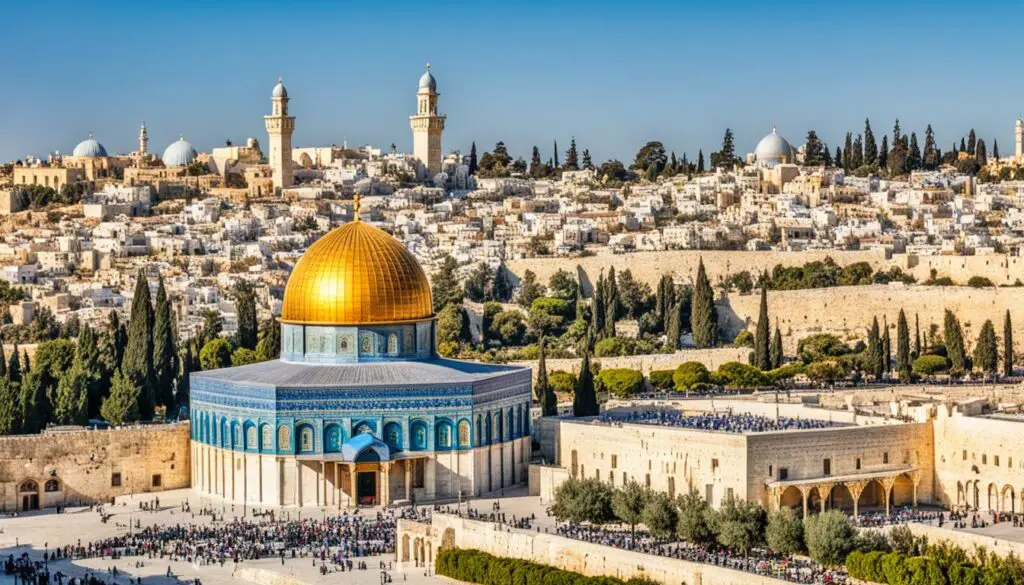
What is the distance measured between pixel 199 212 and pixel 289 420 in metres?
36.1

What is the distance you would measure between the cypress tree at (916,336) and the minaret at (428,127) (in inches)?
1171

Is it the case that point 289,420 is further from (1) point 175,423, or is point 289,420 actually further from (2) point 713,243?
(2) point 713,243

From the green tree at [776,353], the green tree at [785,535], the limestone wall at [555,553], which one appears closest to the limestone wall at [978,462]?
the green tree at [785,535]

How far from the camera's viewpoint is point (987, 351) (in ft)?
143

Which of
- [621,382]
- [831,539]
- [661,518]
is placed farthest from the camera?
[621,382]

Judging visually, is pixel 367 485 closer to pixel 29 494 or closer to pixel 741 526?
pixel 29 494

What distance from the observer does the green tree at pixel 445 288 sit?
53.1 m

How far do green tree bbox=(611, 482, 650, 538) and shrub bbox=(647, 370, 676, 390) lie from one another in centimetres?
1204

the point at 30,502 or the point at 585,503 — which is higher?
the point at 585,503

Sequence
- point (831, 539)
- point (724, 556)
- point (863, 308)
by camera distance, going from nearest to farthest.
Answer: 1. point (831, 539)
2. point (724, 556)
3. point (863, 308)

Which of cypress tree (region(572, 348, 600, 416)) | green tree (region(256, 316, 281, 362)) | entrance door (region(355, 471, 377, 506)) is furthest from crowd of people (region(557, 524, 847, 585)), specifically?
green tree (region(256, 316, 281, 362))

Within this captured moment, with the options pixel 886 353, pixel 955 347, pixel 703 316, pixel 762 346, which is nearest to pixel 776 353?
pixel 762 346

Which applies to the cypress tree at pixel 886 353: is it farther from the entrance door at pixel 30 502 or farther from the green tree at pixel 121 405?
the entrance door at pixel 30 502

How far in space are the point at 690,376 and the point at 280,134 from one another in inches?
1319
